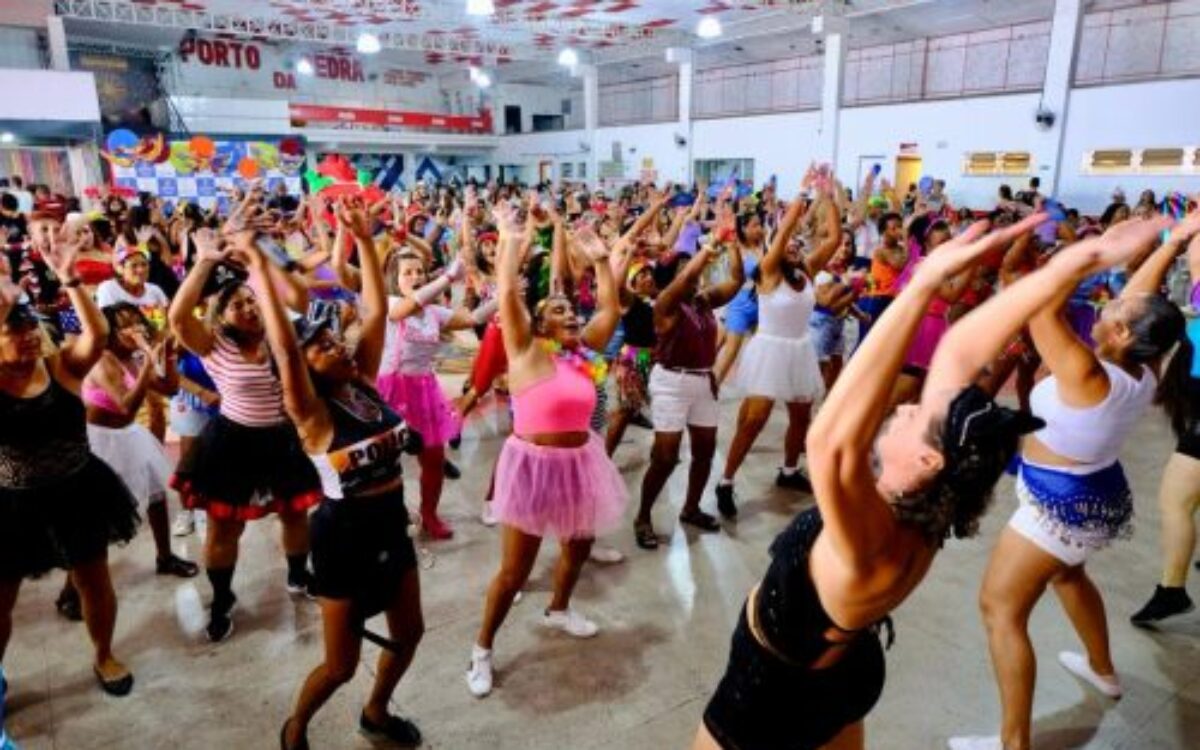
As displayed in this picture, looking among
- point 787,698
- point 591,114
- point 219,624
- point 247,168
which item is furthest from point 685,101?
point 787,698

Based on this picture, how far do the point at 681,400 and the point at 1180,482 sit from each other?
229 centimetres

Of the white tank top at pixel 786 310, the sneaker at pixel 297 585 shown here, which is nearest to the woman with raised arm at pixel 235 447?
the sneaker at pixel 297 585

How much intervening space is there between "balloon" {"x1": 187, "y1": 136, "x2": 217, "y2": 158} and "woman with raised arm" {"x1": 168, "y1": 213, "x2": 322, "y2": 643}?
12.4 meters

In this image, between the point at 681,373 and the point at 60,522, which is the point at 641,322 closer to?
the point at 681,373

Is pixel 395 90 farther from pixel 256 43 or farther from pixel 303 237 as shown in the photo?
pixel 303 237

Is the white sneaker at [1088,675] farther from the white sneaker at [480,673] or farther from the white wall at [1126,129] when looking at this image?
the white wall at [1126,129]

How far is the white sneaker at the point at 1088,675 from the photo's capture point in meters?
2.99

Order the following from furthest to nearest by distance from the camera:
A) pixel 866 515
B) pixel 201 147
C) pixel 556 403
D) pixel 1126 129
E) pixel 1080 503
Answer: pixel 201 147 < pixel 1126 129 < pixel 556 403 < pixel 1080 503 < pixel 866 515

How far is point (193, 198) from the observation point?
1402cm

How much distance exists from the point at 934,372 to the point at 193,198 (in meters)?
15.3

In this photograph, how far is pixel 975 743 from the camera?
2680mm

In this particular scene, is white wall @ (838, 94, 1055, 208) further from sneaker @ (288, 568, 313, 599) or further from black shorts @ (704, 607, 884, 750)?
black shorts @ (704, 607, 884, 750)

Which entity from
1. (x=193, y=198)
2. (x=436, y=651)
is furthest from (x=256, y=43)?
(x=436, y=651)

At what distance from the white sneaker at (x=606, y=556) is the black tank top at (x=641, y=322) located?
3.79 feet
